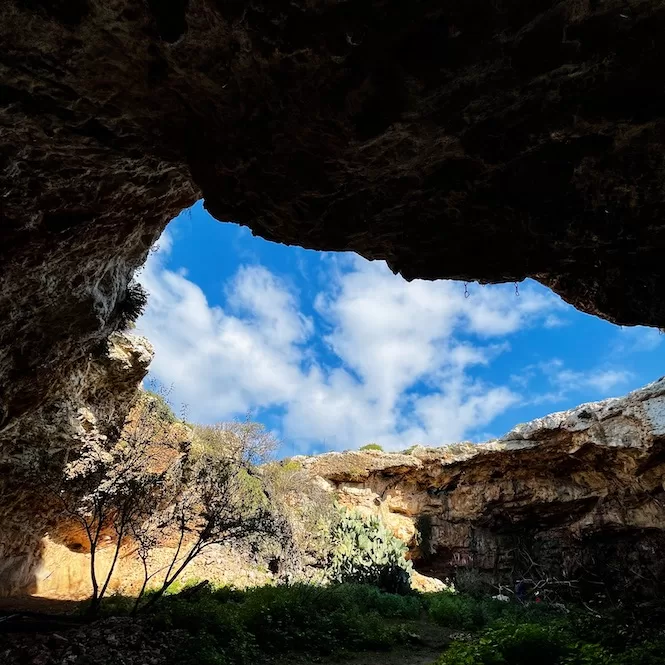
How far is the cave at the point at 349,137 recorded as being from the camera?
388 cm

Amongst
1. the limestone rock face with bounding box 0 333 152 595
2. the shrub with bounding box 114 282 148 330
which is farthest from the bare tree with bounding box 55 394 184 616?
the shrub with bounding box 114 282 148 330

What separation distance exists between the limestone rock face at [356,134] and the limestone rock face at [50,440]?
4.27 meters

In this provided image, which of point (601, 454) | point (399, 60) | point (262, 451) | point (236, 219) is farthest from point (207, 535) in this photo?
point (601, 454)

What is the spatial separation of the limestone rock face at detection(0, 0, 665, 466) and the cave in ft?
0.07

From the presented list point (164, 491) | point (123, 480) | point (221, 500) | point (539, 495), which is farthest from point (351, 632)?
point (539, 495)

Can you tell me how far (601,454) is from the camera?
63.6 feet

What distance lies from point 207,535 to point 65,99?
7.94 m

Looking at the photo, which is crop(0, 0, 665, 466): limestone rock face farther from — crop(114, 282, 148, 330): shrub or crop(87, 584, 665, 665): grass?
crop(87, 584, 665, 665): grass

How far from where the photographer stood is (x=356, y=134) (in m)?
4.78

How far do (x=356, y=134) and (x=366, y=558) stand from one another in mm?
17530

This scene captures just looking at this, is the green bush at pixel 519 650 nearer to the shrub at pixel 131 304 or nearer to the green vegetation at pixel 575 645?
the green vegetation at pixel 575 645

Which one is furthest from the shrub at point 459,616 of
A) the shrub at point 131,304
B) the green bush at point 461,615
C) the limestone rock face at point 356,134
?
the shrub at point 131,304

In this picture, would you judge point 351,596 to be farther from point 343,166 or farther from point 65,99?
point 65,99

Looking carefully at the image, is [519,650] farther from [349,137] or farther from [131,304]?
[131,304]
